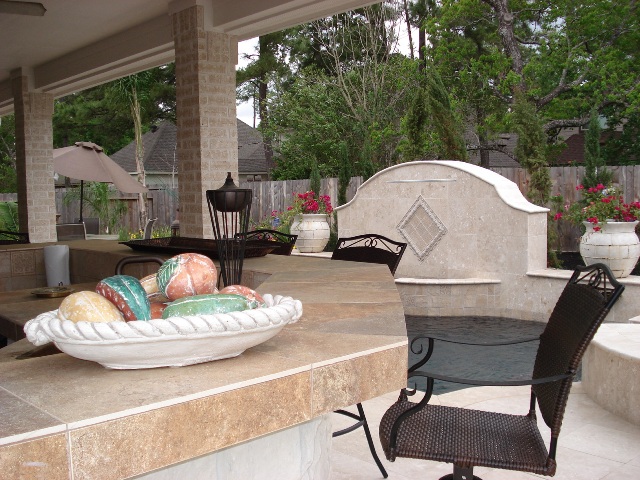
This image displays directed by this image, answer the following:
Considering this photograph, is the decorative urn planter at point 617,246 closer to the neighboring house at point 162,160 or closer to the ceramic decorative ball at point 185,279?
the ceramic decorative ball at point 185,279

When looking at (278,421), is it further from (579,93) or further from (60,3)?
(579,93)

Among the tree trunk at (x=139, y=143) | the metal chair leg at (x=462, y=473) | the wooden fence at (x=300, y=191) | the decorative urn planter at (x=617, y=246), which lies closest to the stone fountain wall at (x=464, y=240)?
the decorative urn planter at (x=617, y=246)

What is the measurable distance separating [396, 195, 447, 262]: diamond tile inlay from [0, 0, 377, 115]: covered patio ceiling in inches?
120

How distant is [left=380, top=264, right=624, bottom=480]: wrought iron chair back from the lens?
184cm

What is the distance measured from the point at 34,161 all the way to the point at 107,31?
307cm

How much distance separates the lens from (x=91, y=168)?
404 inches

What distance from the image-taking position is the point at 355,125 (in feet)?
55.4

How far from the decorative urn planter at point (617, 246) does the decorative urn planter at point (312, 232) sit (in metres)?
5.10

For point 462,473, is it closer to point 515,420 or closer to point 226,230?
point 515,420

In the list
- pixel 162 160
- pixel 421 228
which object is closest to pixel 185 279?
pixel 421 228

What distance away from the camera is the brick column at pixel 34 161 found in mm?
10219

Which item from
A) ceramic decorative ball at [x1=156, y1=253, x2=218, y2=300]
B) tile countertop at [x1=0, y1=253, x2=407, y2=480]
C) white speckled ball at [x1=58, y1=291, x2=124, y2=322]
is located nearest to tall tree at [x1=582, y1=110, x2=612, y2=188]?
tile countertop at [x1=0, y1=253, x2=407, y2=480]

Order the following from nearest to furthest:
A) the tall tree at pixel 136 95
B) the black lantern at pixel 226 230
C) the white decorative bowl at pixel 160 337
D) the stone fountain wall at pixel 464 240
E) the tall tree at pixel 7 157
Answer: the white decorative bowl at pixel 160 337, the black lantern at pixel 226 230, the stone fountain wall at pixel 464 240, the tall tree at pixel 136 95, the tall tree at pixel 7 157

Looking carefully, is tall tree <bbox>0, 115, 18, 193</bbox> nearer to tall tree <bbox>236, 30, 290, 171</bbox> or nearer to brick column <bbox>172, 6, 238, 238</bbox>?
tall tree <bbox>236, 30, 290, 171</bbox>
